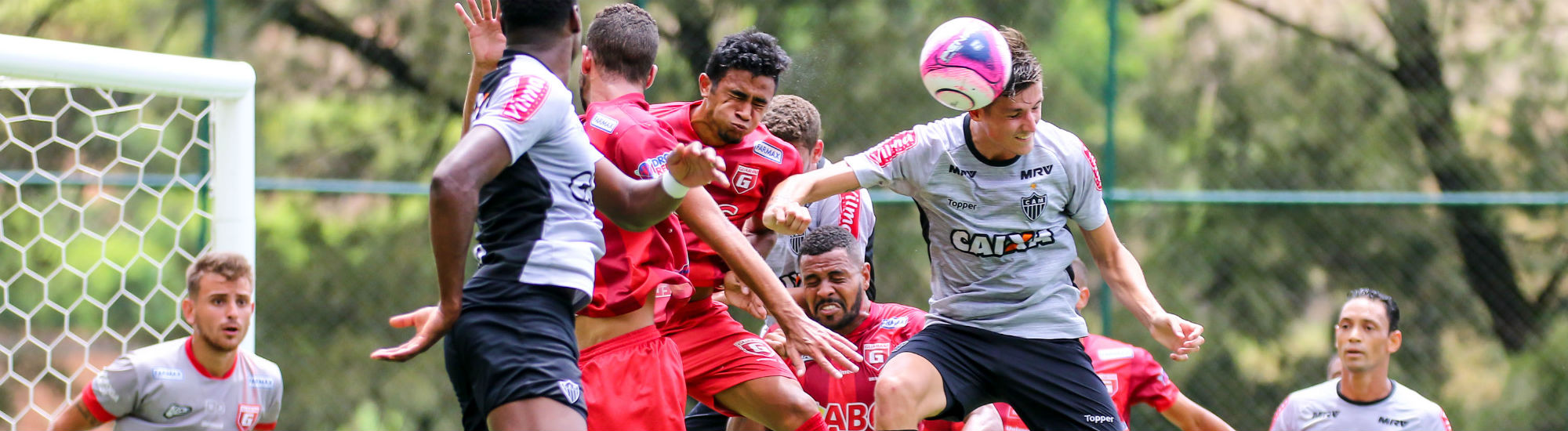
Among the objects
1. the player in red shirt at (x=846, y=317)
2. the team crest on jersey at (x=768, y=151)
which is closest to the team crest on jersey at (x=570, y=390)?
the team crest on jersey at (x=768, y=151)

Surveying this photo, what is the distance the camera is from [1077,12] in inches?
337

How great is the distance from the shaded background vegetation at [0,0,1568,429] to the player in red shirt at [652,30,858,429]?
371cm

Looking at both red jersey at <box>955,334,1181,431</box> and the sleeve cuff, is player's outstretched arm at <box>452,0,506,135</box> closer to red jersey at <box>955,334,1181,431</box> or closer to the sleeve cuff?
the sleeve cuff

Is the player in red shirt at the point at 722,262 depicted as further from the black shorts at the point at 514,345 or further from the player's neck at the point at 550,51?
the black shorts at the point at 514,345

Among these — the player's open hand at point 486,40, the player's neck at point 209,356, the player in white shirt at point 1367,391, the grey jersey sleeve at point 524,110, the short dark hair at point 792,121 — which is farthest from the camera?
the player in white shirt at point 1367,391

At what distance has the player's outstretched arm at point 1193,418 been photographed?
5.61 m

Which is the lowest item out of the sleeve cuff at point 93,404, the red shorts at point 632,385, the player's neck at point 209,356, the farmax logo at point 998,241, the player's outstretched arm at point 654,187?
the sleeve cuff at point 93,404

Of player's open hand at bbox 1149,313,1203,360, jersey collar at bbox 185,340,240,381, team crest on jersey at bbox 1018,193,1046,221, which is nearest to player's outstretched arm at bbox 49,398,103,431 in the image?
jersey collar at bbox 185,340,240,381

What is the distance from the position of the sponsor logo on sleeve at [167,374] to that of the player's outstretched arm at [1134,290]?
10.6ft

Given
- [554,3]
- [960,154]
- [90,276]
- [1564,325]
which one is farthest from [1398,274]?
[90,276]

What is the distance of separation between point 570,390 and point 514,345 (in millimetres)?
160

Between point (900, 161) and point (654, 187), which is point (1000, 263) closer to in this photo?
point (900, 161)

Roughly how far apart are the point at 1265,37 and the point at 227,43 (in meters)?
6.86

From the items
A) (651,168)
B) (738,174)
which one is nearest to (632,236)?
(651,168)
